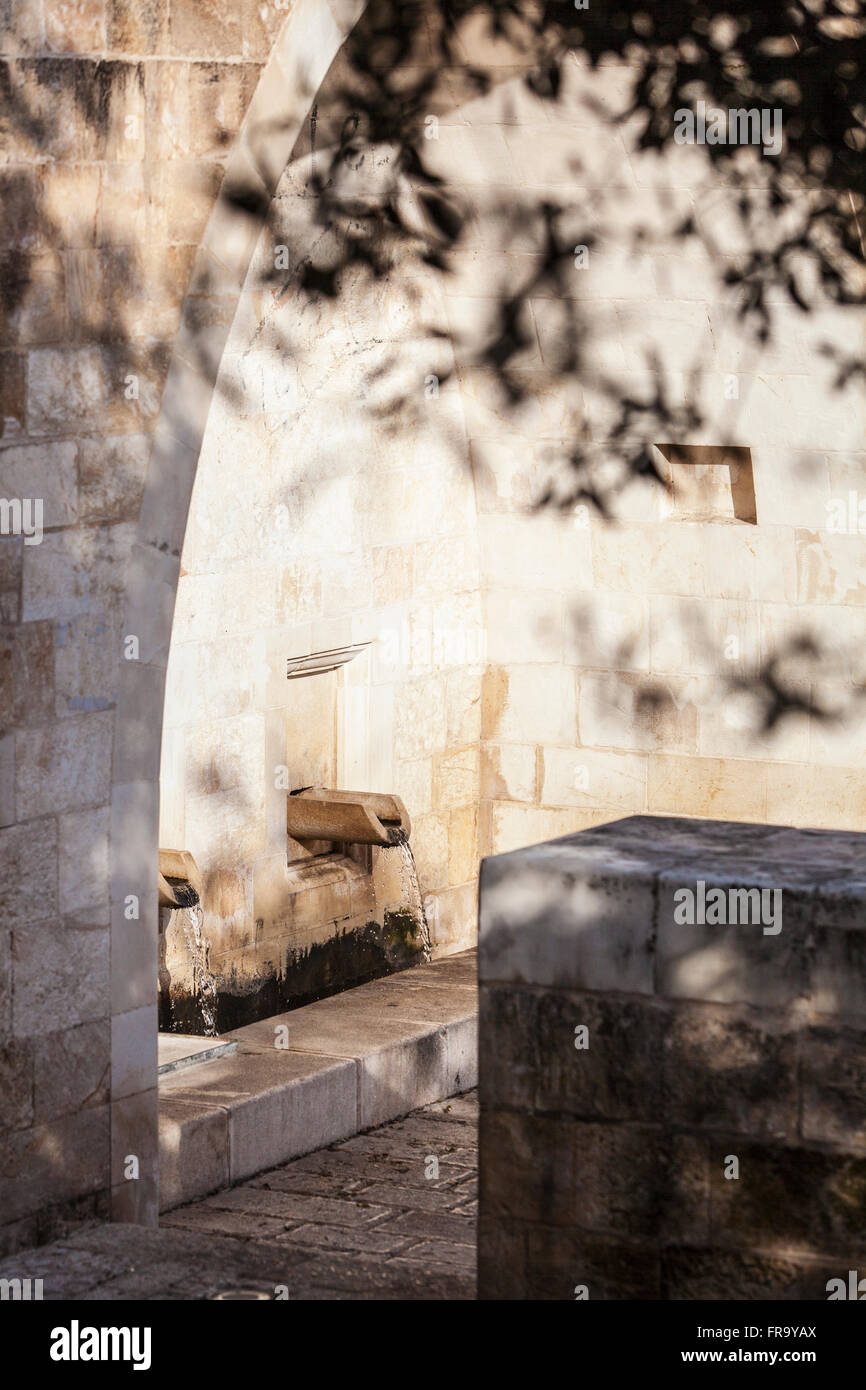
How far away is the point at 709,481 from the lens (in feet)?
25.8

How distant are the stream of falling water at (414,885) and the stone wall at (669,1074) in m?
4.20

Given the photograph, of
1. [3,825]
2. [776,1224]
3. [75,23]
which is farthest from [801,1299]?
[75,23]

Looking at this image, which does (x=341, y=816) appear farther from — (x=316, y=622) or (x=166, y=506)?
(x=166, y=506)

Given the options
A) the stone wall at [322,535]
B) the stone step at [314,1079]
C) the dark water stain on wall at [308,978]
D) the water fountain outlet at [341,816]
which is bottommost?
the stone step at [314,1079]

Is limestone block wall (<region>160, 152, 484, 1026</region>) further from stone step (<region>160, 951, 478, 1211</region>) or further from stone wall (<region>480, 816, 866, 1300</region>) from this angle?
stone wall (<region>480, 816, 866, 1300</region>)

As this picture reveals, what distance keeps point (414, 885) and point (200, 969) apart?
1.39 m

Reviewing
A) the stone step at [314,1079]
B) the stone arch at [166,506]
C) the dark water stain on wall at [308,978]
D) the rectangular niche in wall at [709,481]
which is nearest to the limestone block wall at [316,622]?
the dark water stain on wall at [308,978]

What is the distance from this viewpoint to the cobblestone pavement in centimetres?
541

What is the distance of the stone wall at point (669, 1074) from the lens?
10.9 ft

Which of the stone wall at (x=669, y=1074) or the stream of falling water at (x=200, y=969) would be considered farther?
the stream of falling water at (x=200, y=969)

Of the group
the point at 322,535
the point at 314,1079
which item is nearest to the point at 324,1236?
the point at 314,1079

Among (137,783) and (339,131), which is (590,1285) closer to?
(137,783)

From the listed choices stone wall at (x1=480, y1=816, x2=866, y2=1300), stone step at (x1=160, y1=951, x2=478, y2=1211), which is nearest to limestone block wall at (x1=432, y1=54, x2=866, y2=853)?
stone step at (x1=160, y1=951, x2=478, y2=1211)

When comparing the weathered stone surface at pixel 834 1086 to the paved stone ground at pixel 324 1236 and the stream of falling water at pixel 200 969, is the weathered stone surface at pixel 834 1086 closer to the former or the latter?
the paved stone ground at pixel 324 1236
